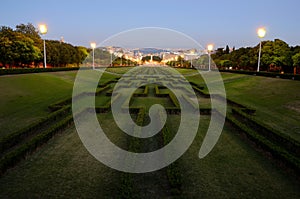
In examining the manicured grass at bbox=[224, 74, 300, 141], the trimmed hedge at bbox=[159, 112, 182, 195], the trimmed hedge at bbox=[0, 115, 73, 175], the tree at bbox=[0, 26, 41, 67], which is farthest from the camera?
the tree at bbox=[0, 26, 41, 67]

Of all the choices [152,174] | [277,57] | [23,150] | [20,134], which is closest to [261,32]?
[277,57]

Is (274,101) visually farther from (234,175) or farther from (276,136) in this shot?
(234,175)

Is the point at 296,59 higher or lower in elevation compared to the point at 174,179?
higher

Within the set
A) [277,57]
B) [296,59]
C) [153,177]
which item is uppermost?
[277,57]

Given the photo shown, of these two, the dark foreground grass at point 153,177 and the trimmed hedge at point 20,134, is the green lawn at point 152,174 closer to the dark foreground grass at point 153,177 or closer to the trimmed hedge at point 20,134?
the dark foreground grass at point 153,177

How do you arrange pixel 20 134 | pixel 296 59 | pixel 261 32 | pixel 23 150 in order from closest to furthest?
pixel 23 150
pixel 20 134
pixel 261 32
pixel 296 59

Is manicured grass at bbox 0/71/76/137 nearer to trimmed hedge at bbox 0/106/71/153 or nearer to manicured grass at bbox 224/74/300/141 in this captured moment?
trimmed hedge at bbox 0/106/71/153

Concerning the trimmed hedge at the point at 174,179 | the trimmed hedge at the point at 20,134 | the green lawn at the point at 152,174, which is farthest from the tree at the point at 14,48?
the trimmed hedge at the point at 174,179

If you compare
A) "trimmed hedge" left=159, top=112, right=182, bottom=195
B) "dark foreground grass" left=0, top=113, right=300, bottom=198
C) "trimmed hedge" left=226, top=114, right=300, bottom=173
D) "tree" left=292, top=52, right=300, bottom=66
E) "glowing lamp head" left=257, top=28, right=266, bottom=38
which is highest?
"glowing lamp head" left=257, top=28, right=266, bottom=38

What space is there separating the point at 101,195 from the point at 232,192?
9.59 ft

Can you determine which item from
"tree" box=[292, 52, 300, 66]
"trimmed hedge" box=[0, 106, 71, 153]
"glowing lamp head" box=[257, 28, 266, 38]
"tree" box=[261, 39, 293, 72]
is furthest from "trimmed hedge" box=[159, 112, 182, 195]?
"tree" box=[261, 39, 293, 72]

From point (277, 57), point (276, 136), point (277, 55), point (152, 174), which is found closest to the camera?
point (152, 174)

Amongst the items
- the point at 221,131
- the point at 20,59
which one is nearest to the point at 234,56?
the point at 20,59

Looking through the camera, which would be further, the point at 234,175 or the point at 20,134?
the point at 20,134
